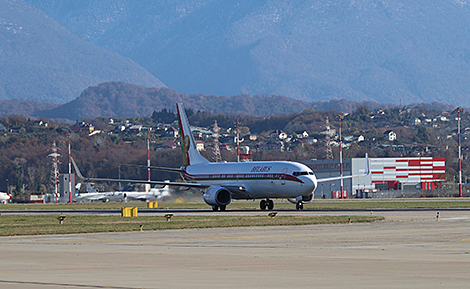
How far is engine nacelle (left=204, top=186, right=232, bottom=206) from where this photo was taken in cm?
6225

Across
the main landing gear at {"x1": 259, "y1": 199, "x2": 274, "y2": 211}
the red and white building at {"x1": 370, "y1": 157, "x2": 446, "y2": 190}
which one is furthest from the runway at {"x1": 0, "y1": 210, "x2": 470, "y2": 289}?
the red and white building at {"x1": 370, "y1": 157, "x2": 446, "y2": 190}

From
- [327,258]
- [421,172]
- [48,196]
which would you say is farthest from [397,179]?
[327,258]

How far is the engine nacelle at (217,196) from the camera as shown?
204ft

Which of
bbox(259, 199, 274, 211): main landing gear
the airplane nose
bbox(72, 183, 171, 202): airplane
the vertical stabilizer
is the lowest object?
bbox(72, 183, 171, 202): airplane

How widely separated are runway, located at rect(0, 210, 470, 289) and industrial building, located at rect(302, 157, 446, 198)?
132 metres

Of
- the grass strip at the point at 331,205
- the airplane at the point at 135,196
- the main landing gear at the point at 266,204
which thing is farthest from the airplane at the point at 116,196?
the main landing gear at the point at 266,204

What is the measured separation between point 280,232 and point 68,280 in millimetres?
17632

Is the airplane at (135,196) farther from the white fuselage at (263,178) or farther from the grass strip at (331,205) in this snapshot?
the white fuselage at (263,178)

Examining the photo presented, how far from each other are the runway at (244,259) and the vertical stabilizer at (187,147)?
36.0m

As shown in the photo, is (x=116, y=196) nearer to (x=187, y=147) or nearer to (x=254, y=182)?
(x=187, y=147)

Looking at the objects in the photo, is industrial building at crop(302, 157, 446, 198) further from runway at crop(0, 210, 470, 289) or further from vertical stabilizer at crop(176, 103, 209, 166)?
runway at crop(0, 210, 470, 289)

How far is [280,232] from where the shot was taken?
34.1m

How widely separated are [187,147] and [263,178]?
41.3 feet

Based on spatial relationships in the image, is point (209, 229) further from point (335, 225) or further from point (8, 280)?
point (8, 280)
